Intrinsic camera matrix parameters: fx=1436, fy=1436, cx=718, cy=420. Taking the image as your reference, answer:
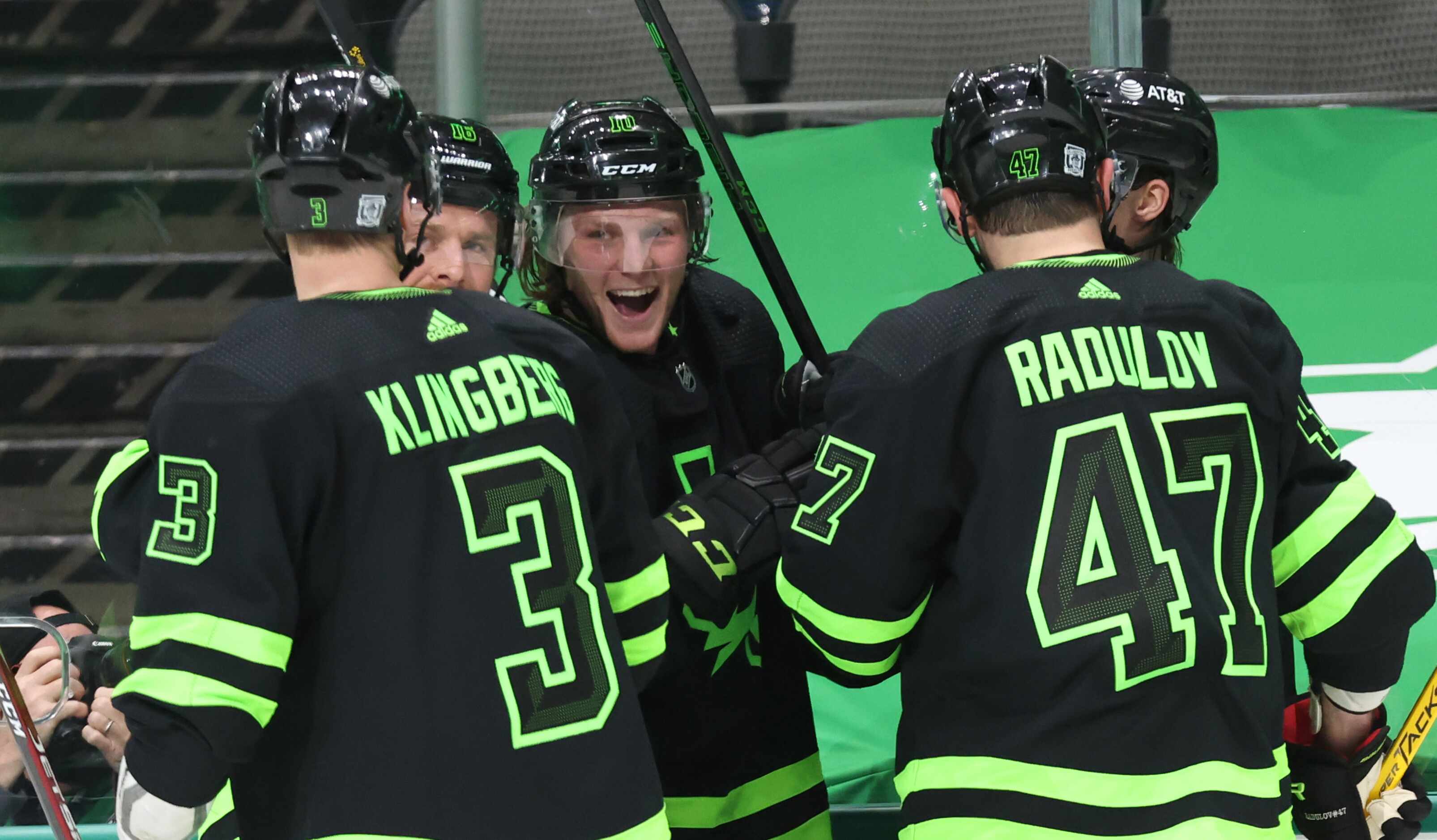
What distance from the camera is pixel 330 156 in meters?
1.37

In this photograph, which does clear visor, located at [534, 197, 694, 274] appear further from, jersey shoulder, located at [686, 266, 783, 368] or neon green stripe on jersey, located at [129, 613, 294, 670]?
neon green stripe on jersey, located at [129, 613, 294, 670]

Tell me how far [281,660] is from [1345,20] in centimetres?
303

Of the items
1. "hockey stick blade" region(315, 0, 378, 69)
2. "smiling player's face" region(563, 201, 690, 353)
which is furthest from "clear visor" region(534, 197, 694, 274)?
"hockey stick blade" region(315, 0, 378, 69)

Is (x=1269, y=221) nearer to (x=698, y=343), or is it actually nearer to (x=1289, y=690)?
(x=1289, y=690)

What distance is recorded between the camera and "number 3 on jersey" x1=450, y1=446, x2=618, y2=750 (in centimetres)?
135

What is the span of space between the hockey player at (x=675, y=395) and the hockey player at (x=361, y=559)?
487 millimetres

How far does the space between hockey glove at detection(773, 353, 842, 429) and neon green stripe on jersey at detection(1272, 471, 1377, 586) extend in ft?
2.05

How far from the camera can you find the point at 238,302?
158 inches

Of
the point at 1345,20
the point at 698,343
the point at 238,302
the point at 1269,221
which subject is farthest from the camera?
the point at 238,302

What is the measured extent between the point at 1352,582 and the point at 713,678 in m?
0.81

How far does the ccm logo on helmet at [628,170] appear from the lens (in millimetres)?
1969

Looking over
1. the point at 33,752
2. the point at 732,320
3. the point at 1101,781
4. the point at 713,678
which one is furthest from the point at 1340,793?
the point at 33,752

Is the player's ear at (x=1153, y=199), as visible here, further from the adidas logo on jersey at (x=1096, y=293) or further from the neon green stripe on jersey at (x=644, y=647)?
the neon green stripe on jersey at (x=644, y=647)

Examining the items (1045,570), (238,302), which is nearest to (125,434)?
(238,302)
